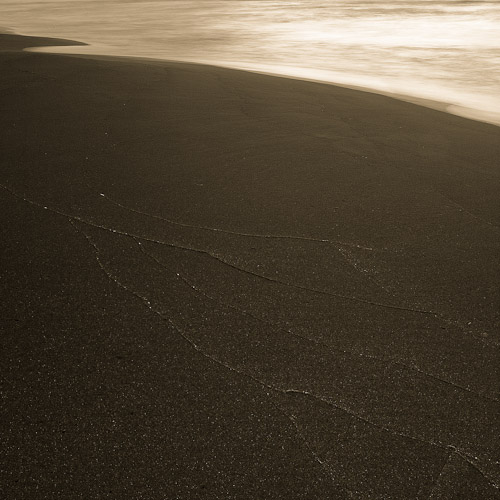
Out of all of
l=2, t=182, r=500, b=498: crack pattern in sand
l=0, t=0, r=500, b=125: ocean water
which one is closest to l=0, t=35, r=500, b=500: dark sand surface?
l=2, t=182, r=500, b=498: crack pattern in sand

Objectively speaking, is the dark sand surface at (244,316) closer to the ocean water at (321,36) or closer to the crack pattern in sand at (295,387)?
A: the crack pattern in sand at (295,387)

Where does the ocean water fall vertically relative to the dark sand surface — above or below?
above

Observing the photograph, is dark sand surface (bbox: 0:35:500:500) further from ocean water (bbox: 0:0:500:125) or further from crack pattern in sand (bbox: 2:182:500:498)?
ocean water (bbox: 0:0:500:125)

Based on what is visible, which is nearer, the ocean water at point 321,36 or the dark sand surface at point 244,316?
the dark sand surface at point 244,316

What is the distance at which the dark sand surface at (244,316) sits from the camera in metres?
1.02

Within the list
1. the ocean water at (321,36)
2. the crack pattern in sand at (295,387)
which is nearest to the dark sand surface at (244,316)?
the crack pattern in sand at (295,387)

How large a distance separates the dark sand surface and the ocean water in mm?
1909

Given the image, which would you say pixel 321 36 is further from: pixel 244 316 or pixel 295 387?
pixel 295 387

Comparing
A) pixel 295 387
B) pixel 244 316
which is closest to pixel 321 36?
pixel 244 316

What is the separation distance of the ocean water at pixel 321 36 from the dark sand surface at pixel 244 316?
6.26ft

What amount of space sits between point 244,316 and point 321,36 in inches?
293

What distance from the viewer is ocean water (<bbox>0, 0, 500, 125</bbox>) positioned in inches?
198

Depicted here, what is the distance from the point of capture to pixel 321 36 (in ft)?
26.3

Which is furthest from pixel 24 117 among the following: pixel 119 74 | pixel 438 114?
pixel 438 114
